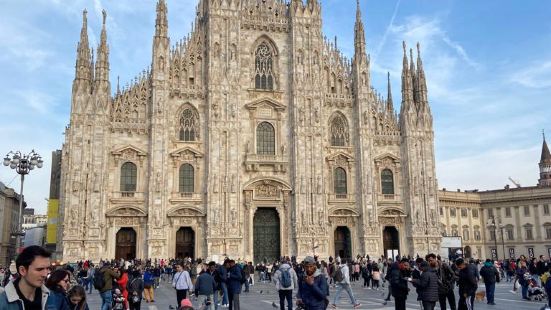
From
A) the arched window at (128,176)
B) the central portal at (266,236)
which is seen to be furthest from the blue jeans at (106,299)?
the central portal at (266,236)

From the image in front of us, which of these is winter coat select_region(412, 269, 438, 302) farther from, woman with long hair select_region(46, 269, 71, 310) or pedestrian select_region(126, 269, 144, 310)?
pedestrian select_region(126, 269, 144, 310)

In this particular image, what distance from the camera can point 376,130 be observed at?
44906 mm

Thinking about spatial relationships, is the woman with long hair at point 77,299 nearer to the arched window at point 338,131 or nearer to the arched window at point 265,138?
the arched window at point 265,138

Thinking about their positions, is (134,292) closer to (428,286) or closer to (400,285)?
(400,285)

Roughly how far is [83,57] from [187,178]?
37.9 ft

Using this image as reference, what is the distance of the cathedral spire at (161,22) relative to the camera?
40.8m

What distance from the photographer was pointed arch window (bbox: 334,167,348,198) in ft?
142

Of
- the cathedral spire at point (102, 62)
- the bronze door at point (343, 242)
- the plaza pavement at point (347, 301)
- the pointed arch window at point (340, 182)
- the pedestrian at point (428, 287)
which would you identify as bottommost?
the plaza pavement at point (347, 301)

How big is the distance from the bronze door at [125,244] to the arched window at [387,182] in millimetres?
20056

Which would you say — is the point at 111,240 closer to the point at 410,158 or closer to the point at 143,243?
the point at 143,243

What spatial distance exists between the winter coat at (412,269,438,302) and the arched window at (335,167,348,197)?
31401mm

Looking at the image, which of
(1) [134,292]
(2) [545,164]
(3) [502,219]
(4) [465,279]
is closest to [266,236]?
(1) [134,292]

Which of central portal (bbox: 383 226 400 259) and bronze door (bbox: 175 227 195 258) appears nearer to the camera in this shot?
bronze door (bbox: 175 227 195 258)

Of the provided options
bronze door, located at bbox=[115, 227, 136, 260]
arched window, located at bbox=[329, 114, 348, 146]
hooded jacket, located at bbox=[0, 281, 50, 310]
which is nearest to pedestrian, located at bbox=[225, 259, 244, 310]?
hooded jacket, located at bbox=[0, 281, 50, 310]
